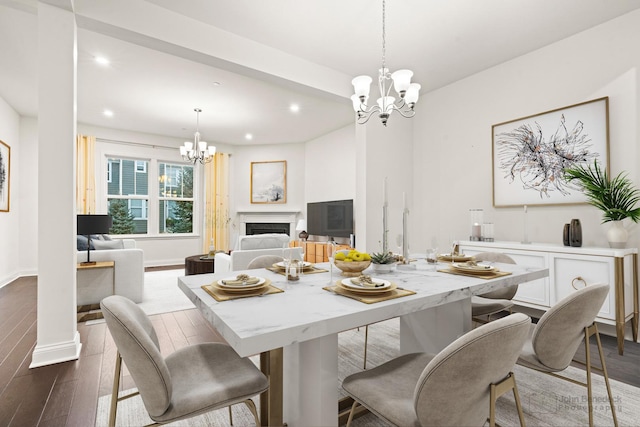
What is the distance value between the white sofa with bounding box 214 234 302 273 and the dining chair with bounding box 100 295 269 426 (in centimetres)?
237

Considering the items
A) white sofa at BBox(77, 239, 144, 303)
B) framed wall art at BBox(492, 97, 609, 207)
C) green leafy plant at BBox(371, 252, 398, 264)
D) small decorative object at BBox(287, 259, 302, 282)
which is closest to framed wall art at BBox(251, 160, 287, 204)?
white sofa at BBox(77, 239, 144, 303)

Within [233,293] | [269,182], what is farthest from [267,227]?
[233,293]

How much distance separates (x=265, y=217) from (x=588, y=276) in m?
6.09

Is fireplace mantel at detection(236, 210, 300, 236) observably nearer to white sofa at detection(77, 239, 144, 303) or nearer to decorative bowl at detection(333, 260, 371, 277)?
white sofa at detection(77, 239, 144, 303)

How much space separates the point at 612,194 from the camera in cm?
257

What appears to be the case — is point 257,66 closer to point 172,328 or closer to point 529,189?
point 172,328

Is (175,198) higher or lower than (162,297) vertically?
higher

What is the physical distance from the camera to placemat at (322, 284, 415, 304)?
1.23 m

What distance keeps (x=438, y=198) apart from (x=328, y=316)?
359 centimetres

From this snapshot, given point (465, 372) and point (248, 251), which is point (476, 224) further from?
point (465, 372)

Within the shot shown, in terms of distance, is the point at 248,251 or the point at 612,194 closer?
the point at 612,194

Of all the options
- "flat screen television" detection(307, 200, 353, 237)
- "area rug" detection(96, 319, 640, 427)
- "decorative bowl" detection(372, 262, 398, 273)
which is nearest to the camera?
"area rug" detection(96, 319, 640, 427)

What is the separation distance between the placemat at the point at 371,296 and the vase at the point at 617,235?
92.4 inches

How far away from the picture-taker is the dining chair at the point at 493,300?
6.93ft
